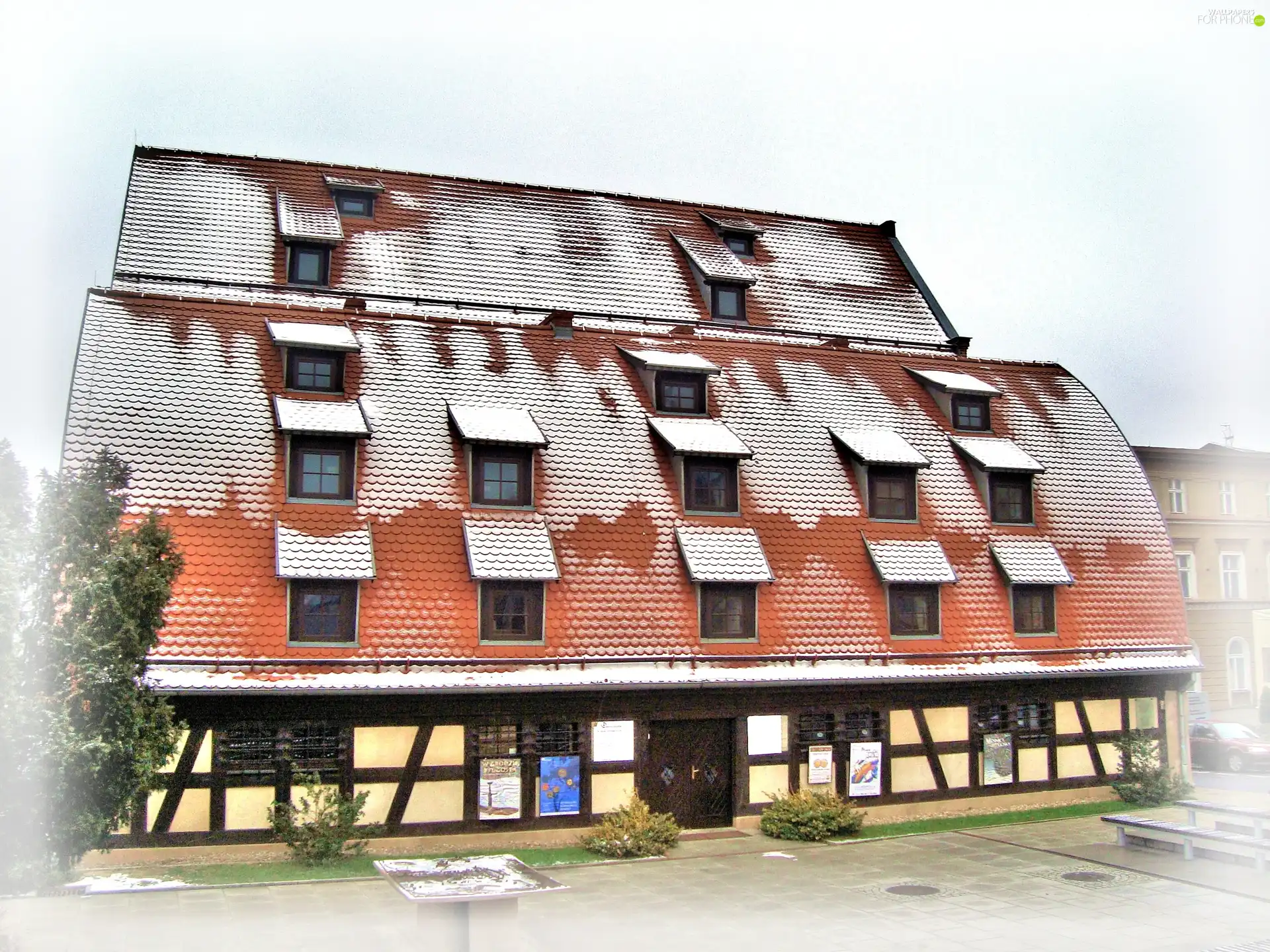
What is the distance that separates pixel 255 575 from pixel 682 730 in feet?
25.3

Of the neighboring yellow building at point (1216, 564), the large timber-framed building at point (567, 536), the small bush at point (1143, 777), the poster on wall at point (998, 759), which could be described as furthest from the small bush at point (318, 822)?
the neighboring yellow building at point (1216, 564)

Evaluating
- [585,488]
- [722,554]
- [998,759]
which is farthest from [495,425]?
[998,759]

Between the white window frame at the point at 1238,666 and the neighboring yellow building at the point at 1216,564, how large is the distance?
32 mm

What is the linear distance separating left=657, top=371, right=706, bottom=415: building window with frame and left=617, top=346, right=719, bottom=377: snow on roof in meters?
0.22

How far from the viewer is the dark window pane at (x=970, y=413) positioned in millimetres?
26672

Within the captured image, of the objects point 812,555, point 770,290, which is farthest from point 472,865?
point 770,290

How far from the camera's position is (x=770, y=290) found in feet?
103

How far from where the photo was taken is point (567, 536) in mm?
21438

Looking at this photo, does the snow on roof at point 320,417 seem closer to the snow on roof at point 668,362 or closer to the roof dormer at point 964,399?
the snow on roof at point 668,362

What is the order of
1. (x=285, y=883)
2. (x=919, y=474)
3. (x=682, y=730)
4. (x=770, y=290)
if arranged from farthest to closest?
(x=770, y=290), (x=919, y=474), (x=682, y=730), (x=285, y=883)

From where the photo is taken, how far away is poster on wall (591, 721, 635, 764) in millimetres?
20547

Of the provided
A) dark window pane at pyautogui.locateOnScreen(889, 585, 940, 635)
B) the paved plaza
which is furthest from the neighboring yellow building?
the paved plaza

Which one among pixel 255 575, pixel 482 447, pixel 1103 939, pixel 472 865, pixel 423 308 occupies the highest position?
pixel 423 308

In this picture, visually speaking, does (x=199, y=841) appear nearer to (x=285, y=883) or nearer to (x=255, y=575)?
(x=285, y=883)
